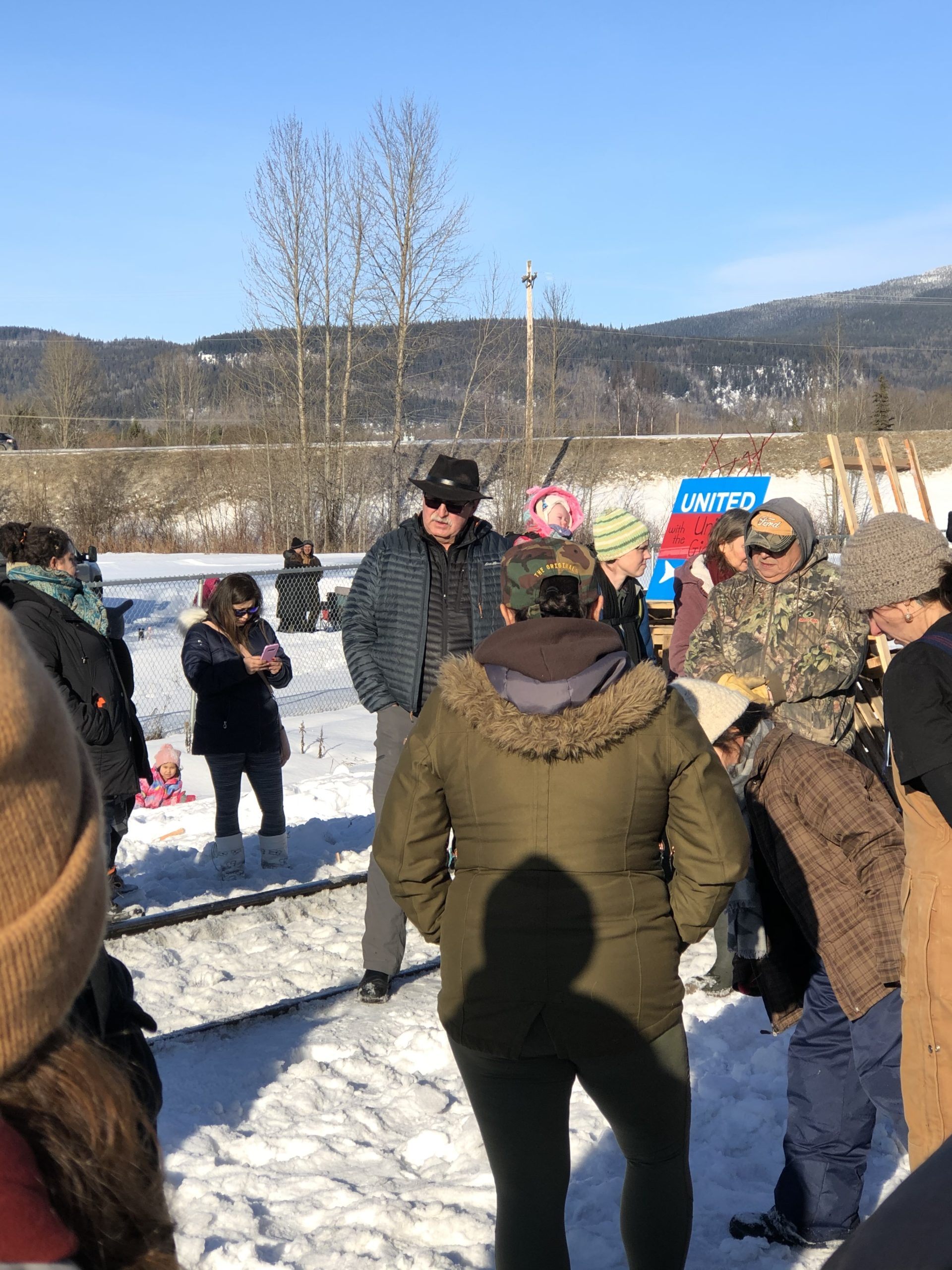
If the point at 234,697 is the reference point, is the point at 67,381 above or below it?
above

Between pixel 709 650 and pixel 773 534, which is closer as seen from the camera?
pixel 773 534

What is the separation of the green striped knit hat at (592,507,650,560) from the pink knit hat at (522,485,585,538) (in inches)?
13.1

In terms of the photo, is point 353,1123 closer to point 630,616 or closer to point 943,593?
point 943,593

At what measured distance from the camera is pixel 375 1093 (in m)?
4.49

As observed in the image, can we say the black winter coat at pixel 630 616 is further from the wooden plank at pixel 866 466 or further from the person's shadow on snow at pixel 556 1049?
the person's shadow on snow at pixel 556 1049

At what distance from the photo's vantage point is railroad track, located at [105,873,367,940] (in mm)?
6059

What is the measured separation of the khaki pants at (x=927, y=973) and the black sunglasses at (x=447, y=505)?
9.29ft

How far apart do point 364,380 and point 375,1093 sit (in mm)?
38255

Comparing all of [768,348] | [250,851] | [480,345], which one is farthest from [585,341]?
[250,851]

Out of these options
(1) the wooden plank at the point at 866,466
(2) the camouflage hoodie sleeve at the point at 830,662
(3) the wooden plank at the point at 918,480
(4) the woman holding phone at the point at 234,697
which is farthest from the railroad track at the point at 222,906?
(3) the wooden plank at the point at 918,480

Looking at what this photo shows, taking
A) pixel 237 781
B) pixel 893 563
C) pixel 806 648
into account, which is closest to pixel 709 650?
pixel 806 648

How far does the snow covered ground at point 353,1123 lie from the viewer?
3.50 metres

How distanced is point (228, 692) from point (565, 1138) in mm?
4772

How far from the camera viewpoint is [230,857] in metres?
7.23
